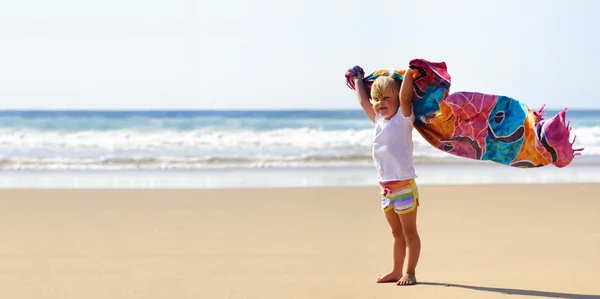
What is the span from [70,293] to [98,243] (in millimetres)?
1571

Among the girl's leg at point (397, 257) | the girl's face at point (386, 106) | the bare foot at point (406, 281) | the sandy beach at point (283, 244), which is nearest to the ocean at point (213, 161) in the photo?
the sandy beach at point (283, 244)

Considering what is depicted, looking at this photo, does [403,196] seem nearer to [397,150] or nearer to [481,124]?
[397,150]

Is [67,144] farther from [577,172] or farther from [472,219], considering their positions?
[472,219]

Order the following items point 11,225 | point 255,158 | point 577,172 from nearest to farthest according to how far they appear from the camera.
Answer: point 11,225
point 577,172
point 255,158

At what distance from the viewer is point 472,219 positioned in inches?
288

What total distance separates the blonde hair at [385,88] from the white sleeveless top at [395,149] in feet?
0.44

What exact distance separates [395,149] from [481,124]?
661 millimetres

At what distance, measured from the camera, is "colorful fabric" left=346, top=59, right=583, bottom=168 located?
4574mm

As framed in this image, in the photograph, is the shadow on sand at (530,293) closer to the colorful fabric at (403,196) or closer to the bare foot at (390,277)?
the bare foot at (390,277)

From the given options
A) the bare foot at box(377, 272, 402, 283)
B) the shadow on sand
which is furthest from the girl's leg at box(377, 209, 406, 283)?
the shadow on sand

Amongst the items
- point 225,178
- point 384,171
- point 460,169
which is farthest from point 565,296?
point 460,169

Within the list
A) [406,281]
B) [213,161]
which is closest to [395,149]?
[406,281]

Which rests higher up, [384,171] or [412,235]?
[384,171]

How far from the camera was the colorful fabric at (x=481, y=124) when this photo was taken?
15.0 ft
